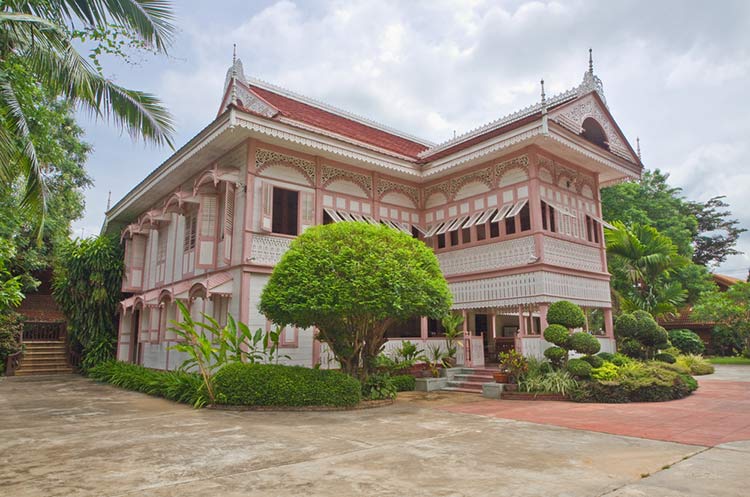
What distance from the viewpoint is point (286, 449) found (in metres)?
5.39

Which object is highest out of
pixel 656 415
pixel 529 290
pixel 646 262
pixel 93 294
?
pixel 646 262

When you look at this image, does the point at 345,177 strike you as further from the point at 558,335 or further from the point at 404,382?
the point at 558,335

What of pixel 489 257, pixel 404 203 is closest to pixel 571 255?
pixel 489 257

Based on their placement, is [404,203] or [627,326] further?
[404,203]

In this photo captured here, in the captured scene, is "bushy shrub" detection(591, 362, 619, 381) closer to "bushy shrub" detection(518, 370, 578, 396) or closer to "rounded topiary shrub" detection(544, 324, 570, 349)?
"bushy shrub" detection(518, 370, 578, 396)

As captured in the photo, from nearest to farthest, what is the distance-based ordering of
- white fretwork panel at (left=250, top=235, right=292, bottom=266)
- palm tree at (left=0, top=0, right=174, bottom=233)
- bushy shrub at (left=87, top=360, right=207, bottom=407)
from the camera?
palm tree at (left=0, top=0, right=174, bottom=233)
bushy shrub at (left=87, top=360, right=207, bottom=407)
white fretwork panel at (left=250, top=235, right=292, bottom=266)

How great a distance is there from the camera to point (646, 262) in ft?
54.9

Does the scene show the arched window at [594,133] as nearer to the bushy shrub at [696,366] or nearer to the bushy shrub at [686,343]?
the bushy shrub at [696,366]

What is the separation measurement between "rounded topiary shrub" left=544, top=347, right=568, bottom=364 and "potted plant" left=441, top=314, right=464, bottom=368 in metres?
2.84

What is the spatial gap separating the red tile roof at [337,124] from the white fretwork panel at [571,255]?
5035mm

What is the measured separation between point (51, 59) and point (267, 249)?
5.20 meters

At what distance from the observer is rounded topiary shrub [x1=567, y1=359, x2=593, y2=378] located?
986cm

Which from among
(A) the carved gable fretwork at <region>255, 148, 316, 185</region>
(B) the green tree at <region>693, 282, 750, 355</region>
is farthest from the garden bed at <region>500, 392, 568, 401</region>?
(B) the green tree at <region>693, 282, 750, 355</region>

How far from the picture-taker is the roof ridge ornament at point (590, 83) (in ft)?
42.4
